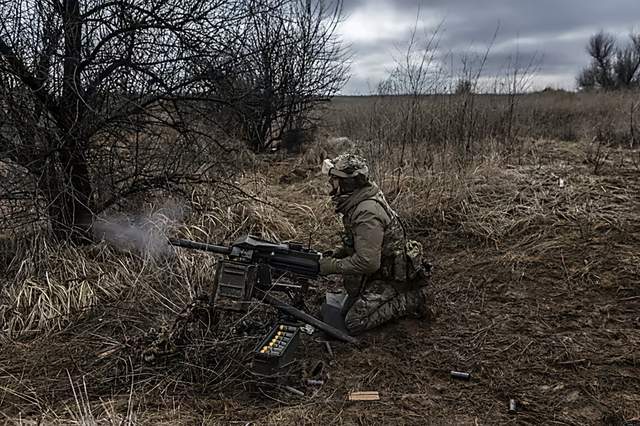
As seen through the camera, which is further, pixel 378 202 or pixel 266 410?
pixel 378 202

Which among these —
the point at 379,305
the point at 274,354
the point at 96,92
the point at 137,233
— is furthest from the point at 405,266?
the point at 96,92

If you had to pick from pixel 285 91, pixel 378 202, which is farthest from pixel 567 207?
pixel 285 91

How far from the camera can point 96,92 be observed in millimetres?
4680

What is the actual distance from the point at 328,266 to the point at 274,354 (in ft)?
2.44

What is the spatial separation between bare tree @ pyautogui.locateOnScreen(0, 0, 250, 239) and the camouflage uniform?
6.60 ft

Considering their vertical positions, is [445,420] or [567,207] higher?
[567,207]

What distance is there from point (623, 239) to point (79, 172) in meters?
5.00

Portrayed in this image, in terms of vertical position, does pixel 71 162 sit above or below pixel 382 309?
above

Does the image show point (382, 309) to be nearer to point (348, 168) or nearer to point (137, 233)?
point (348, 168)

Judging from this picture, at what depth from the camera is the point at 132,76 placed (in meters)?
4.74

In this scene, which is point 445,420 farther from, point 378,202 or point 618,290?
point 618,290

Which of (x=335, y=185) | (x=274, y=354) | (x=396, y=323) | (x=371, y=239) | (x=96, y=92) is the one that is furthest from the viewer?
(x=96, y=92)

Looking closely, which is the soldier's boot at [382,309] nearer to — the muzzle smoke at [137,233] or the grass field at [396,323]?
the grass field at [396,323]

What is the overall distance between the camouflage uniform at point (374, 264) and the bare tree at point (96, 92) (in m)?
2.01
